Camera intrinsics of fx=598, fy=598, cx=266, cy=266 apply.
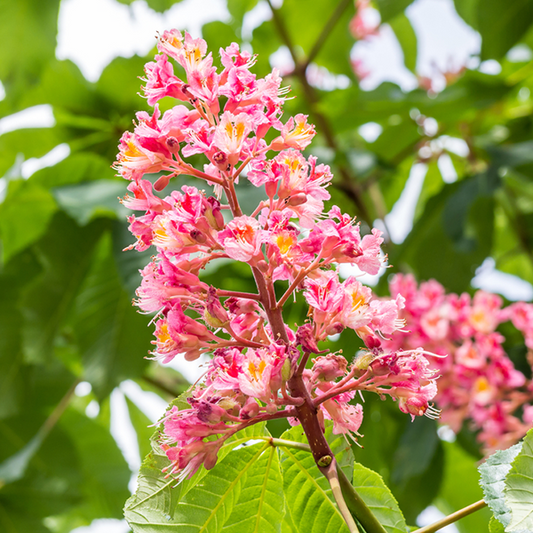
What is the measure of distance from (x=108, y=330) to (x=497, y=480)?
4.88 feet

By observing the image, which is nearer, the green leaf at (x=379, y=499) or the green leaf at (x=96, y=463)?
the green leaf at (x=379, y=499)

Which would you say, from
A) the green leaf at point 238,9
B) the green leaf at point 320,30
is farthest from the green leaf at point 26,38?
the green leaf at point 320,30

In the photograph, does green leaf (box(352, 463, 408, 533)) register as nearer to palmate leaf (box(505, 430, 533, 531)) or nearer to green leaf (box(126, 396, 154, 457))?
palmate leaf (box(505, 430, 533, 531))

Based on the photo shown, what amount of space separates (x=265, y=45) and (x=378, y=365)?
7.05 feet

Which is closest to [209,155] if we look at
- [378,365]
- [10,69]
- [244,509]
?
[378,365]

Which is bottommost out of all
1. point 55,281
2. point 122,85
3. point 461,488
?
point 461,488

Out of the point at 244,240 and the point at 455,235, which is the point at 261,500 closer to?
the point at 244,240

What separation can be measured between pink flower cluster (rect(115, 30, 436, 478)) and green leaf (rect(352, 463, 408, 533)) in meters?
0.08

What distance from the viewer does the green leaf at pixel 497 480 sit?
0.64m

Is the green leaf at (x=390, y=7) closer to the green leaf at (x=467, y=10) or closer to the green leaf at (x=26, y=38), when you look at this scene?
the green leaf at (x=467, y=10)

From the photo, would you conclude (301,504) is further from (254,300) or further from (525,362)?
(525,362)

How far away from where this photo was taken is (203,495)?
0.70 meters

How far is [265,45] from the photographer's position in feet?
8.24

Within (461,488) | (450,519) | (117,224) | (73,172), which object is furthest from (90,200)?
(461,488)
